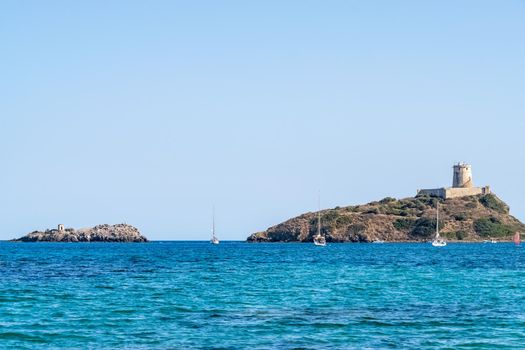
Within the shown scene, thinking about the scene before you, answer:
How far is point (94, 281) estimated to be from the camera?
213 ft

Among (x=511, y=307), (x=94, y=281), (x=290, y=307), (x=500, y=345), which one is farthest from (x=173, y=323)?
(x=94, y=281)

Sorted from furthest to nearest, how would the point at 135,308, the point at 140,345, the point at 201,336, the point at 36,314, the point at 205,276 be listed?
1. the point at 205,276
2. the point at 135,308
3. the point at 36,314
4. the point at 201,336
5. the point at 140,345

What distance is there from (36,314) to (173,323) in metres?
8.33

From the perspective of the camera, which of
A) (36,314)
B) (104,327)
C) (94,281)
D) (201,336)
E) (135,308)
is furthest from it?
(94,281)

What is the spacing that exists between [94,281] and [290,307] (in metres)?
25.3

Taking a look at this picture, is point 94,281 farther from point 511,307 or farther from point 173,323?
point 511,307

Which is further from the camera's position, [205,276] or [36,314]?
[205,276]

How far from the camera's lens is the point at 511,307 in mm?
44875

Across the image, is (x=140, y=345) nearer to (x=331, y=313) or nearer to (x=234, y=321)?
(x=234, y=321)

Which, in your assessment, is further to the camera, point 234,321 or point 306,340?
point 234,321

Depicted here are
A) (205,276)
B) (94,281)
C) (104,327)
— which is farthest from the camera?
(205,276)

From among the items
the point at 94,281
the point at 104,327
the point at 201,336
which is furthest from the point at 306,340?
the point at 94,281

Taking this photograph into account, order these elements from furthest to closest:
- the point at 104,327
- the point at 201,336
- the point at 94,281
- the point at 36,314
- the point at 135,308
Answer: the point at 94,281 → the point at 135,308 → the point at 36,314 → the point at 104,327 → the point at 201,336

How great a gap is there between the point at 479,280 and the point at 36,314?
40.4 metres
